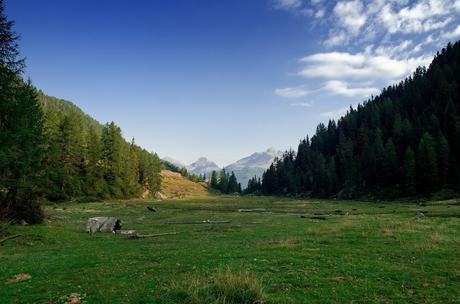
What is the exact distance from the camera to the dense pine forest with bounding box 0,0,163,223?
121 ft

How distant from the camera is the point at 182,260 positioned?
22359 millimetres

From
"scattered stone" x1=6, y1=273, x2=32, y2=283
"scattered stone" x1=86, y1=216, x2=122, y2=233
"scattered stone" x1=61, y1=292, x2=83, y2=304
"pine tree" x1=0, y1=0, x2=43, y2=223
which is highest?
"pine tree" x1=0, y1=0, x2=43, y2=223

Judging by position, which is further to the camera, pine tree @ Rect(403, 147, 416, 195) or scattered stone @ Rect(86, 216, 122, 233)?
pine tree @ Rect(403, 147, 416, 195)

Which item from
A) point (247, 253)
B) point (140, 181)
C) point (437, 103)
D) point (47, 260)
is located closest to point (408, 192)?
point (437, 103)

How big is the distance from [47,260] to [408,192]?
363ft

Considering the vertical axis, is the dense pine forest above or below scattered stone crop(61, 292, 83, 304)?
above

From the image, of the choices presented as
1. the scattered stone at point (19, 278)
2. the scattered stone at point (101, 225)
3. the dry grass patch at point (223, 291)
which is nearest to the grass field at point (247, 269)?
the dry grass patch at point (223, 291)

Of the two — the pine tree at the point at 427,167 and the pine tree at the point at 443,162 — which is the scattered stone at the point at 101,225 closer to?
the pine tree at the point at 427,167

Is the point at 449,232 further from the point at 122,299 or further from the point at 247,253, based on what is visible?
the point at 122,299

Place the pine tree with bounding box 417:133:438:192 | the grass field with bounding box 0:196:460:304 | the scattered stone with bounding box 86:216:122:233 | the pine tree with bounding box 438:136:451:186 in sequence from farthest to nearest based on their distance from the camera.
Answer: the pine tree with bounding box 438:136:451:186, the pine tree with bounding box 417:133:438:192, the scattered stone with bounding box 86:216:122:233, the grass field with bounding box 0:196:460:304

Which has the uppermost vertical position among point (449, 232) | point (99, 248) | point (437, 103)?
point (437, 103)

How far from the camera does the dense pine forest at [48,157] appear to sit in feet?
121

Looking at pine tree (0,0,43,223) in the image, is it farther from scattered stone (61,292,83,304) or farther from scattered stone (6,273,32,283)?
scattered stone (61,292,83,304)

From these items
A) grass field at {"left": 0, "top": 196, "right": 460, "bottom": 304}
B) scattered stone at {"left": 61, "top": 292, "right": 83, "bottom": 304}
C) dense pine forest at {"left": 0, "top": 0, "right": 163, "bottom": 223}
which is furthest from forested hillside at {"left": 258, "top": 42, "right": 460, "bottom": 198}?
scattered stone at {"left": 61, "top": 292, "right": 83, "bottom": 304}
